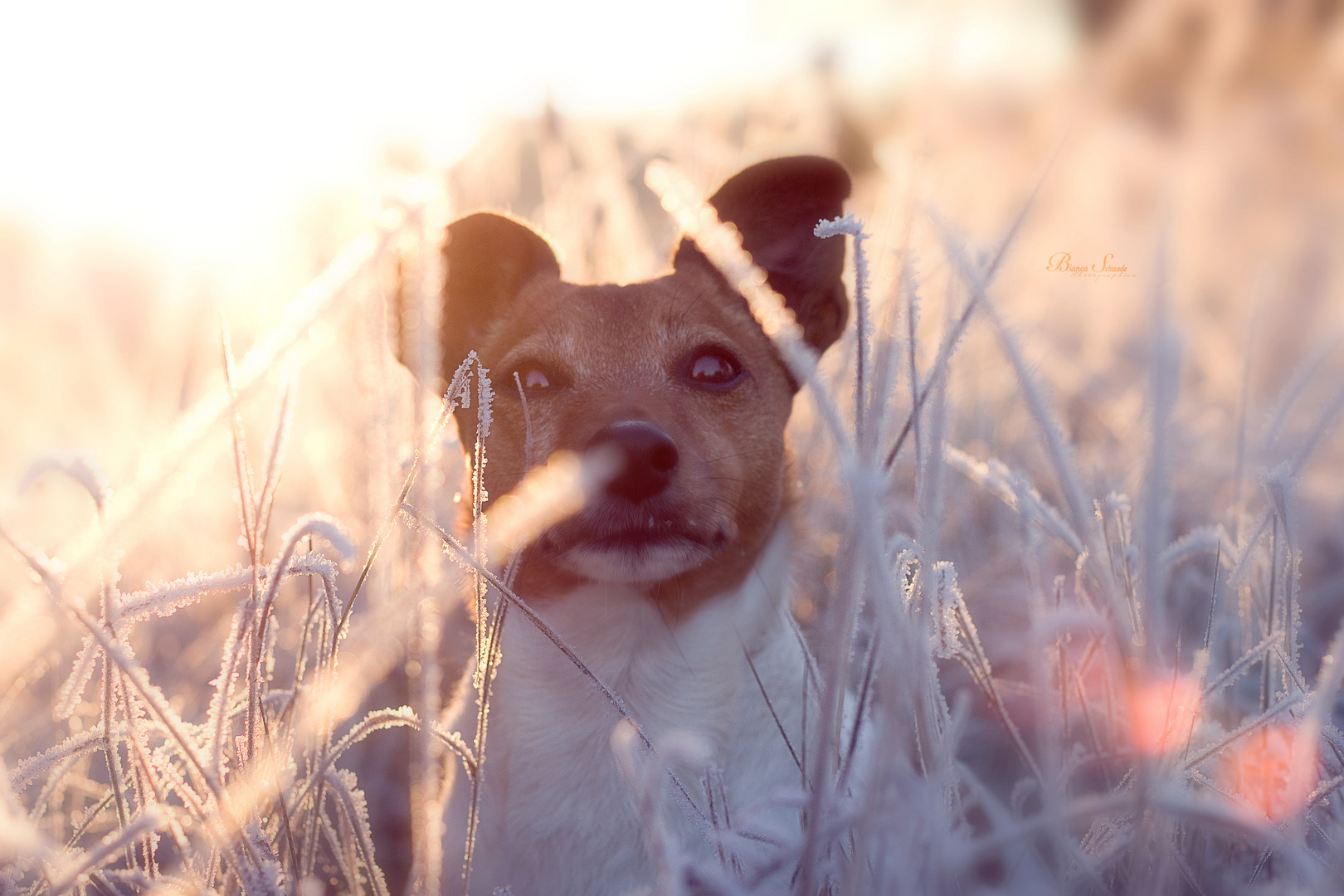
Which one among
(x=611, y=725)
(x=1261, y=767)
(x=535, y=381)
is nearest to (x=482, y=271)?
(x=535, y=381)

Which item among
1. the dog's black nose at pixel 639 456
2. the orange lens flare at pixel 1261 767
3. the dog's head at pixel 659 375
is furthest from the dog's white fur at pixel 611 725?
the orange lens flare at pixel 1261 767

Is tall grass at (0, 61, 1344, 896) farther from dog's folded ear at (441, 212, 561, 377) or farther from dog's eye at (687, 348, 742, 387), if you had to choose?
dog's folded ear at (441, 212, 561, 377)

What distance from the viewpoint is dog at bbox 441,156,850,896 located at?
2348 millimetres

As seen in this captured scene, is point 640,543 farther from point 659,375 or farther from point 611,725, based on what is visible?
point 659,375

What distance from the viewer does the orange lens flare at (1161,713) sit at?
3.30 ft

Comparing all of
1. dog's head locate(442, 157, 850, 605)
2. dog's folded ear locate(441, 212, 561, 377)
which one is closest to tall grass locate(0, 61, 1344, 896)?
dog's head locate(442, 157, 850, 605)

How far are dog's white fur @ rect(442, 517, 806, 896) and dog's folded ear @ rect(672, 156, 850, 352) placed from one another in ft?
2.97

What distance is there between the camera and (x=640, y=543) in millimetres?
2525

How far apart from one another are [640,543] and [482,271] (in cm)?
144

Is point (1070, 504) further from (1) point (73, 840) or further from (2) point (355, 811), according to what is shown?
(1) point (73, 840)

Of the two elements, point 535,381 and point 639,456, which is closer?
point 639,456

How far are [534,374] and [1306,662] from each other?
3185 mm

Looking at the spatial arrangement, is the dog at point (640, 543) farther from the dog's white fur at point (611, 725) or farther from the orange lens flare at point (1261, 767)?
the orange lens flare at point (1261, 767)

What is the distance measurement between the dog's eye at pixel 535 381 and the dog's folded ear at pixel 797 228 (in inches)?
34.1
